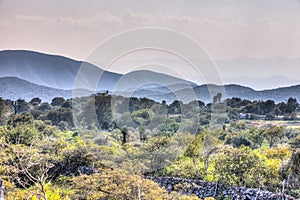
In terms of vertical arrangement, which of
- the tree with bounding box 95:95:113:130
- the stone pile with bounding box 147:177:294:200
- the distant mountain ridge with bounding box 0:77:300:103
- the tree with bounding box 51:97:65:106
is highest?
the distant mountain ridge with bounding box 0:77:300:103

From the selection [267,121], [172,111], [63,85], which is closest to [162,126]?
[172,111]

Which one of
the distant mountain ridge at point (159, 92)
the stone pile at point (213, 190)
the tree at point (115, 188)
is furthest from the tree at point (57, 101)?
the tree at point (115, 188)

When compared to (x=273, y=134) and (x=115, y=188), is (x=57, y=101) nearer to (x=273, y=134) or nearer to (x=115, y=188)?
(x=273, y=134)

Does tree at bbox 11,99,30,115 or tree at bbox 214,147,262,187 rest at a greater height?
tree at bbox 11,99,30,115

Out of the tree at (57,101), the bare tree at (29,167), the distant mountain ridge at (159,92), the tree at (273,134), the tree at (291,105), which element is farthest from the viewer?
the tree at (57,101)

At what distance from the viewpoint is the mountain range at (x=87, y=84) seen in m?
8.51

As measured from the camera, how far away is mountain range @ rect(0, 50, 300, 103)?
8.51 meters

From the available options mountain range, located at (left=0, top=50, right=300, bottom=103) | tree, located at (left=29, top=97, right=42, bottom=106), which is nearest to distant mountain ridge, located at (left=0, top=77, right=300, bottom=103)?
mountain range, located at (left=0, top=50, right=300, bottom=103)

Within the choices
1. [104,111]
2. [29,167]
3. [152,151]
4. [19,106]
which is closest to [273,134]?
[152,151]

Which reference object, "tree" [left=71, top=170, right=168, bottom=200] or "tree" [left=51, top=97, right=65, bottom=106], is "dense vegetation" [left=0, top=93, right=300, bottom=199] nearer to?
"tree" [left=71, top=170, right=168, bottom=200]

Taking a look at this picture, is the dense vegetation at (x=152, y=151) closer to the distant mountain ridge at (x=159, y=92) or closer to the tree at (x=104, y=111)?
the tree at (x=104, y=111)

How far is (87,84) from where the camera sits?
9016 millimetres

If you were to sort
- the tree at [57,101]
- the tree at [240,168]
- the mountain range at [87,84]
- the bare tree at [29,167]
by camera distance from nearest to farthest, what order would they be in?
the bare tree at [29,167] < the tree at [240,168] < the mountain range at [87,84] < the tree at [57,101]

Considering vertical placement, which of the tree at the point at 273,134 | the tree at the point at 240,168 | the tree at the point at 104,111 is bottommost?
the tree at the point at 240,168
